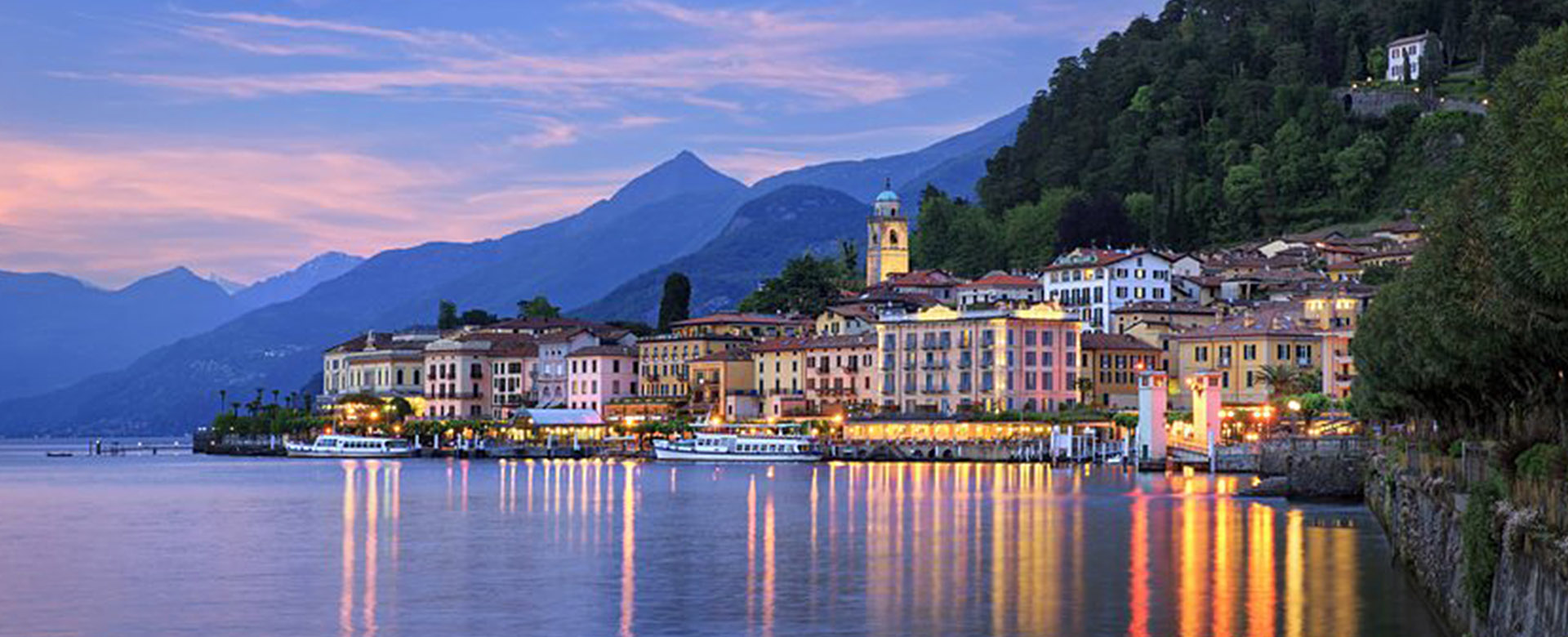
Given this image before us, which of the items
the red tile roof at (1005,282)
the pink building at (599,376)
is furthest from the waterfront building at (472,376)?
the red tile roof at (1005,282)

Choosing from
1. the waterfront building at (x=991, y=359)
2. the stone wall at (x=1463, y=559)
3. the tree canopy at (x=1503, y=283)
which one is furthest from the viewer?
the waterfront building at (x=991, y=359)

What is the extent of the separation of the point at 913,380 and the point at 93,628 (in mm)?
108600

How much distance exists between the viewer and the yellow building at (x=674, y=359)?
17225cm

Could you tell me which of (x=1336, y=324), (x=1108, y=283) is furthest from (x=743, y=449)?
(x=1336, y=324)

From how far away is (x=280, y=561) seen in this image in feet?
198

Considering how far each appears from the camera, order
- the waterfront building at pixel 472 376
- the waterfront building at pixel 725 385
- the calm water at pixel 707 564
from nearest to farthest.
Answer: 1. the calm water at pixel 707 564
2. the waterfront building at pixel 725 385
3. the waterfront building at pixel 472 376

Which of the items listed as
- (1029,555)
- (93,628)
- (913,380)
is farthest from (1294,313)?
(93,628)

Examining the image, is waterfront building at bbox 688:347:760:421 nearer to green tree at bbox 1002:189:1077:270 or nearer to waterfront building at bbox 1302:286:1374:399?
green tree at bbox 1002:189:1077:270

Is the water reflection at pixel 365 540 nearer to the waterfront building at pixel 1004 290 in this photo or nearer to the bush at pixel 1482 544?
the bush at pixel 1482 544

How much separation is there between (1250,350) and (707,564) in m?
83.3

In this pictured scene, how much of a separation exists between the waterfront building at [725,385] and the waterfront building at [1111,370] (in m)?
28.4

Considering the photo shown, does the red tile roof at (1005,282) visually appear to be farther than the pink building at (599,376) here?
No

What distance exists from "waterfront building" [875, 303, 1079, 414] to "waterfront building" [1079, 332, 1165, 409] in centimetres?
220

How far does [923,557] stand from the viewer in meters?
59.8
